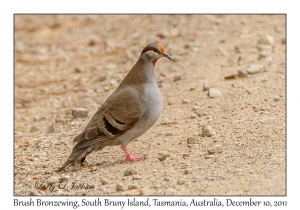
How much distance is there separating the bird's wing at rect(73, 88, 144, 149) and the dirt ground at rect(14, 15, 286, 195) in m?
0.31

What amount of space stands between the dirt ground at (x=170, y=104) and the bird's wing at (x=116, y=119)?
1.01ft

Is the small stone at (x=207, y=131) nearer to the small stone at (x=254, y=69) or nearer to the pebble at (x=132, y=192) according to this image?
the pebble at (x=132, y=192)

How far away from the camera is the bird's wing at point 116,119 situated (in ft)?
21.2

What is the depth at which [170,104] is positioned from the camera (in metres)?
8.52

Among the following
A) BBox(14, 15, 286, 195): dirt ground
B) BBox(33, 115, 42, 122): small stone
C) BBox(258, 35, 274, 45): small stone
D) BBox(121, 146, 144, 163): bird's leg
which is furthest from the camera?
BBox(258, 35, 274, 45): small stone

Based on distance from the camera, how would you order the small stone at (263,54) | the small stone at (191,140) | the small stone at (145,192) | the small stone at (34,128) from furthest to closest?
the small stone at (263,54)
the small stone at (34,128)
the small stone at (191,140)
the small stone at (145,192)

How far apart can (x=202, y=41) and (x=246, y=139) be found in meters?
5.59

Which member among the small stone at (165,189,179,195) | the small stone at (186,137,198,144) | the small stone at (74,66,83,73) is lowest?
the small stone at (165,189,179,195)

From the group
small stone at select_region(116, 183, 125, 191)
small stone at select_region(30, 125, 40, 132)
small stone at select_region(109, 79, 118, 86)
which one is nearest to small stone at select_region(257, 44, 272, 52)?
small stone at select_region(109, 79, 118, 86)

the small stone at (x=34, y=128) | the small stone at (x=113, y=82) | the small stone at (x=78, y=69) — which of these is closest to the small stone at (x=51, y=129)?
the small stone at (x=34, y=128)

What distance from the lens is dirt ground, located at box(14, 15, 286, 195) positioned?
5.63 metres

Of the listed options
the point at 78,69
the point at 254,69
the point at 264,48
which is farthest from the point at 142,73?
the point at 78,69

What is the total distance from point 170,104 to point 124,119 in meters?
2.11

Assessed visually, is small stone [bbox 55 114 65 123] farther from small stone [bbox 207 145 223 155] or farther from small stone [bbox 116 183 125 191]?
small stone [bbox 116 183 125 191]
